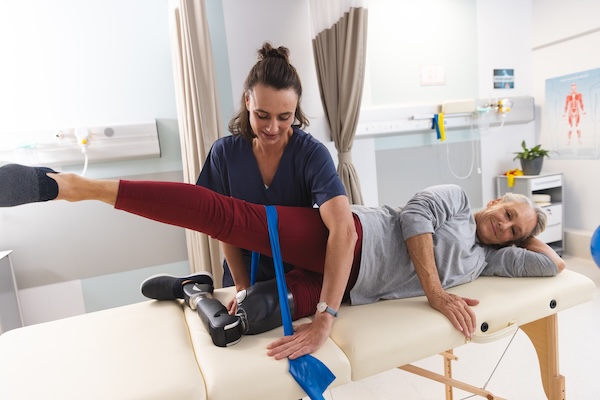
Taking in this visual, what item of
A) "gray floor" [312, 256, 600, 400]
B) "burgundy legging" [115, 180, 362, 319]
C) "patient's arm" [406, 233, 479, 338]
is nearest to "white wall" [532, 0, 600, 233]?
"gray floor" [312, 256, 600, 400]

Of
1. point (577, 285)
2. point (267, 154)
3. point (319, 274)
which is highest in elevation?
point (267, 154)

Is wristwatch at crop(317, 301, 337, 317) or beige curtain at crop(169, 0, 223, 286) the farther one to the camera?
beige curtain at crop(169, 0, 223, 286)

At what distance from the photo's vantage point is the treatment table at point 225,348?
899mm

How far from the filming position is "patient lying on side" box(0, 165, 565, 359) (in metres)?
1.01

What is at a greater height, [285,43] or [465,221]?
[285,43]

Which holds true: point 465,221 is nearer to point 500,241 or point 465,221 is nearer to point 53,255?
point 500,241

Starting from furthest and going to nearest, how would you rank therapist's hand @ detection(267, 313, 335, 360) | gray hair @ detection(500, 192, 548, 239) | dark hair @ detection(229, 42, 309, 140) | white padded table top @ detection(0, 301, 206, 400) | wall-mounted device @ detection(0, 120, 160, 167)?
wall-mounted device @ detection(0, 120, 160, 167)
gray hair @ detection(500, 192, 548, 239)
dark hair @ detection(229, 42, 309, 140)
therapist's hand @ detection(267, 313, 335, 360)
white padded table top @ detection(0, 301, 206, 400)

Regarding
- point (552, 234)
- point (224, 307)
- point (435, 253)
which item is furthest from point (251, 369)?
point (552, 234)

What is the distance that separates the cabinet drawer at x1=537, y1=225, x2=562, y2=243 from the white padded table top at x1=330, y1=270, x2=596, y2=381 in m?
2.15

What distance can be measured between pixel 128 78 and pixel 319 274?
1.65 m

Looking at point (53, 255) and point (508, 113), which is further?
point (508, 113)

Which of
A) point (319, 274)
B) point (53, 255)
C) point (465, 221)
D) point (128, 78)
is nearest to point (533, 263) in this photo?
point (465, 221)

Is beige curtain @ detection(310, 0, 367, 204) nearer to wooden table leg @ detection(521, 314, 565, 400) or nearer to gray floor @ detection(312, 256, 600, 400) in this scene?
gray floor @ detection(312, 256, 600, 400)

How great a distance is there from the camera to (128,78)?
2.23m
